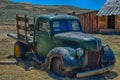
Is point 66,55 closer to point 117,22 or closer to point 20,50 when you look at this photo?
point 20,50

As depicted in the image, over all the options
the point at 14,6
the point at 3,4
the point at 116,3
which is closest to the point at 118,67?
the point at 116,3

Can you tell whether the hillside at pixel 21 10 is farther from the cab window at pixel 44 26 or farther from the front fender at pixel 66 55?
the front fender at pixel 66 55

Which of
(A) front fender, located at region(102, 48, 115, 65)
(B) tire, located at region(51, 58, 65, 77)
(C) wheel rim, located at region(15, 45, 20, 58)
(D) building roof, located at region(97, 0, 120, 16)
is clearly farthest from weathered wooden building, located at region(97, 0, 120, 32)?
(B) tire, located at region(51, 58, 65, 77)

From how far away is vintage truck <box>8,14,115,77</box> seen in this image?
29.8 ft

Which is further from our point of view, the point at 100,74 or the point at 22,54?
the point at 22,54

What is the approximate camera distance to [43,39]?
10.8 metres

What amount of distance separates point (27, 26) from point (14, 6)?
38.2m

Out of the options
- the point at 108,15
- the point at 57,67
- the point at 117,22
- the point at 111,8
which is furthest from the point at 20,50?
the point at 117,22

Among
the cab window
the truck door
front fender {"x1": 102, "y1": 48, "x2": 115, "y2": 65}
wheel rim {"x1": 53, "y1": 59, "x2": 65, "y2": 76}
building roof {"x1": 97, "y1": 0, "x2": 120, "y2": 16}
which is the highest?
building roof {"x1": 97, "y1": 0, "x2": 120, "y2": 16}

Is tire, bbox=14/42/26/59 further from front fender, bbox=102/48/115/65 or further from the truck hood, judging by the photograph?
front fender, bbox=102/48/115/65

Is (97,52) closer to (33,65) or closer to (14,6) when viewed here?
Result: (33,65)

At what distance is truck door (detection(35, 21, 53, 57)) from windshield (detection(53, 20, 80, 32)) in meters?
0.31

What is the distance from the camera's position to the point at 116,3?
1030 inches

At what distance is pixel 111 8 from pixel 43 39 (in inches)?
643
